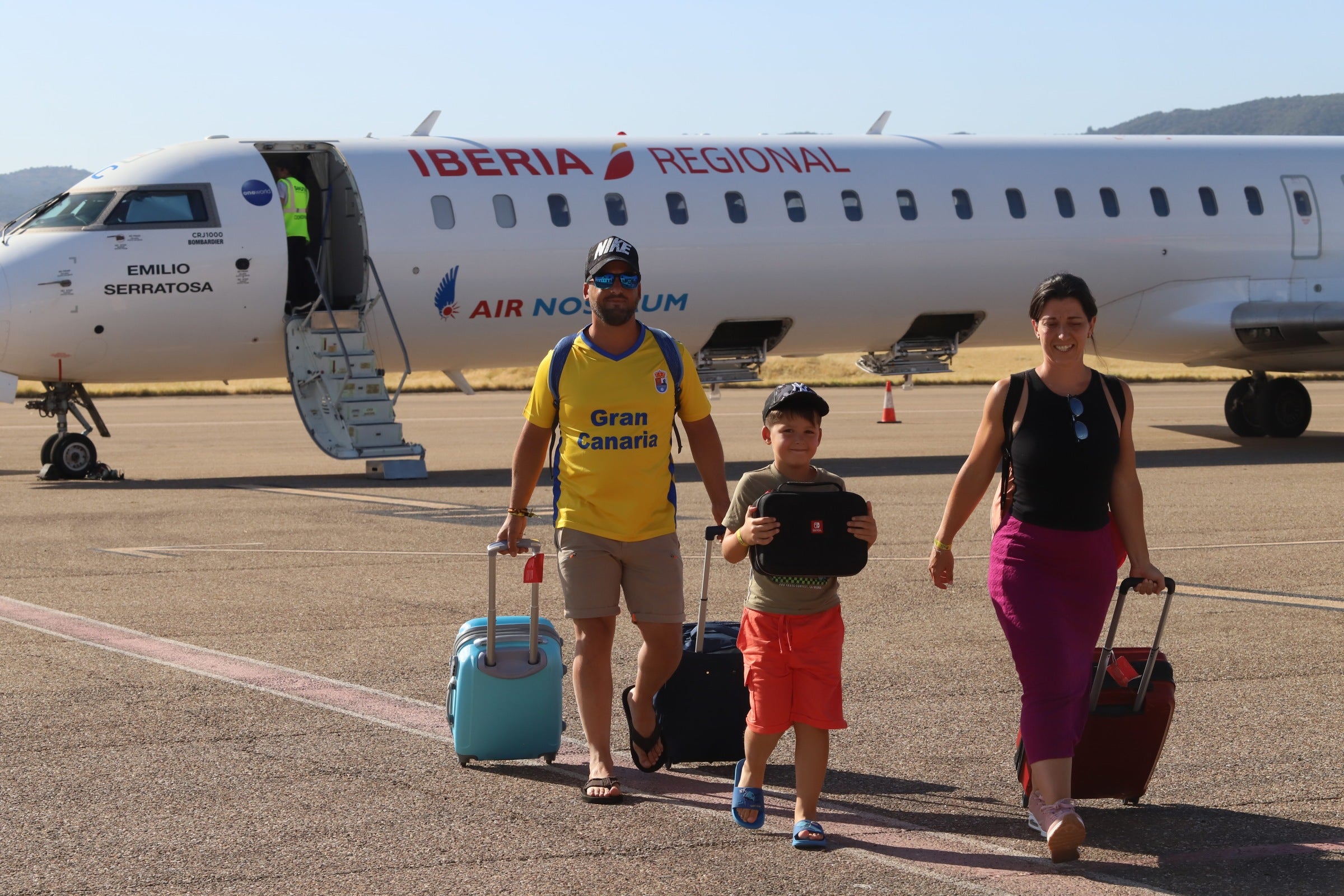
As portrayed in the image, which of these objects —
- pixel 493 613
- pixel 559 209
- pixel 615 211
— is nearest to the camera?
pixel 493 613

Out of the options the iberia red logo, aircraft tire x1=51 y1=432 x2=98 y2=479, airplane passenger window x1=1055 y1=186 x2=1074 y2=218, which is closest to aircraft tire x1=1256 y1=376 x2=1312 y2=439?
airplane passenger window x1=1055 y1=186 x2=1074 y2=218

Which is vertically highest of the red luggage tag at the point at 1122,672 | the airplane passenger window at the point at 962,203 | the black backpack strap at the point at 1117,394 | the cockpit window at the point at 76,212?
the airplane passenger window at the point at 962,203

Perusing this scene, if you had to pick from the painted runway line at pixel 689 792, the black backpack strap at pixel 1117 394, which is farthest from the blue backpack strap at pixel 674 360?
the black backpack strap at pixel 1117 394

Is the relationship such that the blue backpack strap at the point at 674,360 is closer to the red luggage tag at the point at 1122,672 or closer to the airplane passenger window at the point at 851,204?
the red luggage tag at the point at 1122,672

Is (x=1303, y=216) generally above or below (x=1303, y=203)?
below

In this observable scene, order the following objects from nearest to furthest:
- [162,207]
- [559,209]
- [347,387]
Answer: [162,207] < [347,387] < [559,209]

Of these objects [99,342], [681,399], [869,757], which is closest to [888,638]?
[869,757]

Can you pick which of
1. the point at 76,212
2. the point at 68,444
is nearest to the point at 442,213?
the point at 76,212

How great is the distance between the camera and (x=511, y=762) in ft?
22.3

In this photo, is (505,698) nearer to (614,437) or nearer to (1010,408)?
(614,437)

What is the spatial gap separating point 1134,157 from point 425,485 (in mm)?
10446

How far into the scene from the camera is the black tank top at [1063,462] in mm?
5691

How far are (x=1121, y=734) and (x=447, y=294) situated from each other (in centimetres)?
1385

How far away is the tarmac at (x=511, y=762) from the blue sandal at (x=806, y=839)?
4 cm
